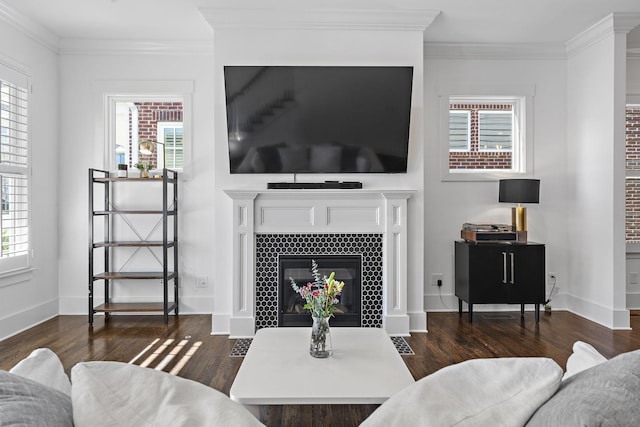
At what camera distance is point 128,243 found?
4566 millimetres

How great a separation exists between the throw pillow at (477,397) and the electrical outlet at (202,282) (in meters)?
4.25

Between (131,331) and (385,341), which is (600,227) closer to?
(385,341)

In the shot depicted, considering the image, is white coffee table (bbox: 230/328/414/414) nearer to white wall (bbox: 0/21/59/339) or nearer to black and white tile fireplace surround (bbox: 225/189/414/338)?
black and white tile fireplace surround (bbox: 225/189/414/338)

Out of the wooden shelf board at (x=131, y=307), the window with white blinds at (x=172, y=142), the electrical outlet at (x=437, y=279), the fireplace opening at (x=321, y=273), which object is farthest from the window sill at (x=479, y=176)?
the wooden shelf board at (x=131, y=307)

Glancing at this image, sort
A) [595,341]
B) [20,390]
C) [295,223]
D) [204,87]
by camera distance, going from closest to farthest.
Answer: [20,390] → [595,341] → [295,223] → [204,87]

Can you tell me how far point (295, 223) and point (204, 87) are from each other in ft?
6.20

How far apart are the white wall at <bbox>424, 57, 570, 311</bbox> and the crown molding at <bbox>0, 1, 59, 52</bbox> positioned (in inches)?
154

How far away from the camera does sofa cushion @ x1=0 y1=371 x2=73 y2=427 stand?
0.70 m

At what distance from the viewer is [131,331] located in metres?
4.18

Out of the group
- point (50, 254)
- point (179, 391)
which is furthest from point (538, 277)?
point (50, 254)

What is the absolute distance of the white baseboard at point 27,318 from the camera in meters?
4.01

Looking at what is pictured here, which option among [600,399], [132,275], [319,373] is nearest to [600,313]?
[319,373]

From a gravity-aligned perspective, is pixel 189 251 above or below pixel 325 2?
below

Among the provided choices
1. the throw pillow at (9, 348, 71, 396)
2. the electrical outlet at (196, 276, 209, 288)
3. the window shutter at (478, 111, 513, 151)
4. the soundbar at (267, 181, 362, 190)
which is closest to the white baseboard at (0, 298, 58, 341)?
the electrical outlet at (196, 276, 209, 288)
